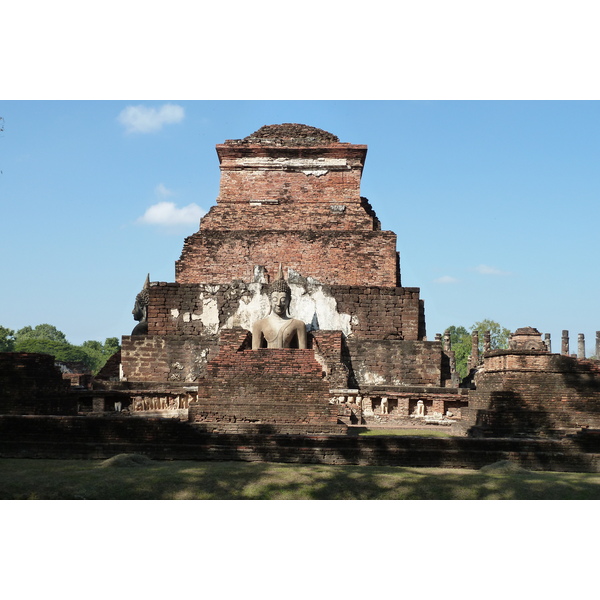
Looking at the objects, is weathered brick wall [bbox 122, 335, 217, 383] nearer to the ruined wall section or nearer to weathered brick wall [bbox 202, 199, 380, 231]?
the ruined wall section

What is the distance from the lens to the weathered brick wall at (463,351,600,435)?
1152 centimetres

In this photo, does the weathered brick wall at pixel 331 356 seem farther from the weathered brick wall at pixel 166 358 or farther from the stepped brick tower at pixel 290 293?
the weathered brick wall at pixel 166 358

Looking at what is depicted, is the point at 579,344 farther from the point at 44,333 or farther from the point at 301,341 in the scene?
the point at 44,333

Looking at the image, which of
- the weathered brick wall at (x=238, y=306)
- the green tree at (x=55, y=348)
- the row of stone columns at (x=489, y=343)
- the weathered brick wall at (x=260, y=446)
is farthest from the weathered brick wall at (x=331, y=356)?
the green tree at (x=55, y=348)

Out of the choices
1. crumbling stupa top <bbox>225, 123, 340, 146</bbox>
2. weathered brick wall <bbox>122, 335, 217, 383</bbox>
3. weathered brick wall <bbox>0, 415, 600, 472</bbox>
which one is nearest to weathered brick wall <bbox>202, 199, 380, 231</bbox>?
crumbling stupa top <bbox>225, 123, 340, 146</bbox>

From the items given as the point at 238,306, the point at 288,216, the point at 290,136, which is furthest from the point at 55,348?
the point at 238,306

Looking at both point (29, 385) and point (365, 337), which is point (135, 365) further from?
point (365, 337)

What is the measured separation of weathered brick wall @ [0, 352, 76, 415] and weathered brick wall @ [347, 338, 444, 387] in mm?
6149

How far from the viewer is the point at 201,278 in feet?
66.3

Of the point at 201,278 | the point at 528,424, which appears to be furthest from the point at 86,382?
the point at 528,424

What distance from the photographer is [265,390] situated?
1151cm

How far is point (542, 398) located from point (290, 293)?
5.56 metres

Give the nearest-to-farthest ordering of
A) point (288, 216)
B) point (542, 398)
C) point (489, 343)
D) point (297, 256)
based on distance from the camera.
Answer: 1. point (542, 398)
2. point (297, 256)
3. point (288, 216)
4. point (489, 343)

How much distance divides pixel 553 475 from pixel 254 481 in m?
3.18
